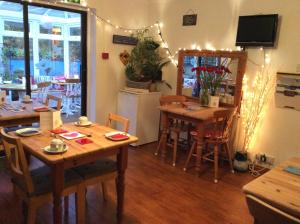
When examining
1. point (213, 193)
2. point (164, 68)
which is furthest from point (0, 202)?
point (164, 68)

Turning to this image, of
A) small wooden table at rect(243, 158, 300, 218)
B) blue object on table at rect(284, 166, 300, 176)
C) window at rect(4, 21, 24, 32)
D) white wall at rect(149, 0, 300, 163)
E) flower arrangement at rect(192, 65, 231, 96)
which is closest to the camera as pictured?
small wooden table at rect(243, 158, 300, 218)

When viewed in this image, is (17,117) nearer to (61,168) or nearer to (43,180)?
(43,180)

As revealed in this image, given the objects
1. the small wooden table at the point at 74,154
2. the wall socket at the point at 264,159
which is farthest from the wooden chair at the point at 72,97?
the wall socket at the point at 264,159

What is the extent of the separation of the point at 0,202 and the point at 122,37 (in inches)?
116

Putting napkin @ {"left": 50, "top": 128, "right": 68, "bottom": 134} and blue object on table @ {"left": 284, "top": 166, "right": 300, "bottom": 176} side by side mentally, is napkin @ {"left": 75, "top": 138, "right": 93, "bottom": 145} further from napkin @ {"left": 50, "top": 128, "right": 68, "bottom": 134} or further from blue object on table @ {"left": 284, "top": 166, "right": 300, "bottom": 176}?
blue object on table @ {"left": 284, "top": 166, "right": 300, "bottom": 176}

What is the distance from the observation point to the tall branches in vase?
136 inches

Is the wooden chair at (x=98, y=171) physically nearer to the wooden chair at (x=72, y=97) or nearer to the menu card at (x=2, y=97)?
the menu card at (x=2, y=97)

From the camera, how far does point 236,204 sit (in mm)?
2758

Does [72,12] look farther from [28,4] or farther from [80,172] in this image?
[80,172]

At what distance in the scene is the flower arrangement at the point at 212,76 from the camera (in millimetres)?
3705

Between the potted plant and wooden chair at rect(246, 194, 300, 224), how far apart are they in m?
3.20

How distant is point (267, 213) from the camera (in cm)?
124

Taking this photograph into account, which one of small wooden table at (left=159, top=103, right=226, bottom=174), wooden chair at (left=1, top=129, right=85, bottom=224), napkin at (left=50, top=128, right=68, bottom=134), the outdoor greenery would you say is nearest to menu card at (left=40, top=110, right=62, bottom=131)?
napkin at (left=50, top=128, right=68, bottom=134)

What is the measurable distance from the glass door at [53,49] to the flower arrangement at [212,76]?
6.42ft
